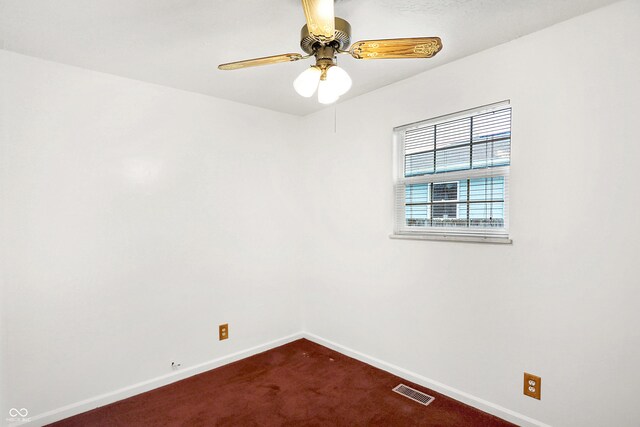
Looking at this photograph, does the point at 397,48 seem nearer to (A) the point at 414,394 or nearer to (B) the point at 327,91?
(B) the point at 327,91

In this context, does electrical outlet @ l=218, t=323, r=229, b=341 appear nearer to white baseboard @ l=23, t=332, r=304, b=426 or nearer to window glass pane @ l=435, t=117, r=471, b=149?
white baseboard @ l=23, t=332, r=304, b=426

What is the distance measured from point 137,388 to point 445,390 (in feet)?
7.39

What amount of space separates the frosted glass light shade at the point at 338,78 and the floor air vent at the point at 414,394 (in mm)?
2105

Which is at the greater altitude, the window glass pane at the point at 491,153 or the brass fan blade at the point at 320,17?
the brass fan blade at the point at 320,17

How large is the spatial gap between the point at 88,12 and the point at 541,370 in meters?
3.14

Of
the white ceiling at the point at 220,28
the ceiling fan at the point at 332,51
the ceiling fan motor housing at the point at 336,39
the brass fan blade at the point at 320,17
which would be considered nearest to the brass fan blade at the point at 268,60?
the ceiling fan at the point at 332,51

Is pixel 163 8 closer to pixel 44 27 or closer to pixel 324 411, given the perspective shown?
pixel 44 27

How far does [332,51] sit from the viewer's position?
5.04 ft

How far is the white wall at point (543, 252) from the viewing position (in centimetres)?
168

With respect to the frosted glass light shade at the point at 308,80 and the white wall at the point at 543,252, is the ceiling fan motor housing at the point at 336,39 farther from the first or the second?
the white wall at the point at 543,252

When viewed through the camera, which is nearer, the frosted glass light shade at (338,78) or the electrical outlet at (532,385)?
the frosted glass light shade at (338,78)

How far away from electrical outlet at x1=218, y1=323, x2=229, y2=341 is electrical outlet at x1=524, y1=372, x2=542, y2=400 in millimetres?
2293

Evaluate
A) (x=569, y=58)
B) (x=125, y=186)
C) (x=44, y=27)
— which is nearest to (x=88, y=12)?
(x=44, y=27)

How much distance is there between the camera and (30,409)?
2.08 meters
